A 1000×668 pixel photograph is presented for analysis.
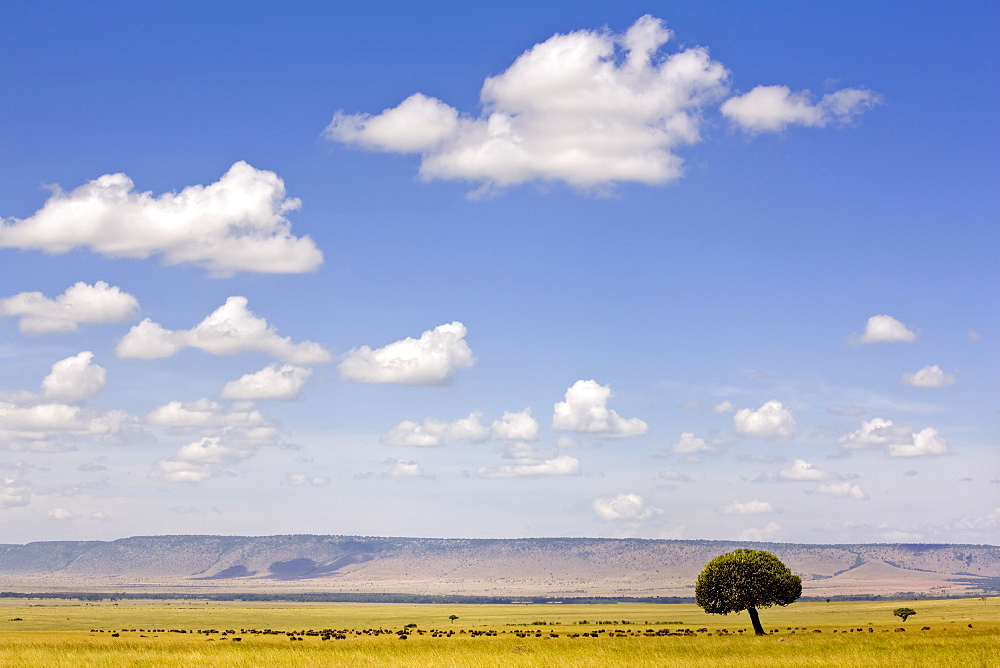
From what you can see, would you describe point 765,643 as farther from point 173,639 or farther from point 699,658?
point 173,639

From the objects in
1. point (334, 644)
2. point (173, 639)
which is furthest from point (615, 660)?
point (173, 639)

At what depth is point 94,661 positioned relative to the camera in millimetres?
51375

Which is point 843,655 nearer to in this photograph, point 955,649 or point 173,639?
point 955,649

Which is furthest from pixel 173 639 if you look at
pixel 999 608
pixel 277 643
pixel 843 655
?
pixel 999 608

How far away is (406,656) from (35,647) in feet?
90.8

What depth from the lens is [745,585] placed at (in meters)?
81.0

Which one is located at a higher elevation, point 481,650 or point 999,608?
Result: point 481,650

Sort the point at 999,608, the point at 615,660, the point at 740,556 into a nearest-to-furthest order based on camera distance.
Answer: the point at 615,660 < the point at 740,556 < the point at 999,608

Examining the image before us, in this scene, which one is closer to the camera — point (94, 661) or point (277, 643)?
point (94, 661)

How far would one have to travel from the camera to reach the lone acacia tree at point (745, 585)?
266 feet

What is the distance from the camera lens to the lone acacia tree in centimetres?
8094

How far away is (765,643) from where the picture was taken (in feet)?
221

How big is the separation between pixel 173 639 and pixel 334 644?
652 inches

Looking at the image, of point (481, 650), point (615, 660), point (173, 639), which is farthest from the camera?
point (173, 639)
